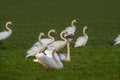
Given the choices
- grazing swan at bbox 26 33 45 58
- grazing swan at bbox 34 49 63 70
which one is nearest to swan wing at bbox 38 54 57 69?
grazing swan at bbox 34 49 63 70

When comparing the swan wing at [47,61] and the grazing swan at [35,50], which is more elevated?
the grazing swan at [35,50]

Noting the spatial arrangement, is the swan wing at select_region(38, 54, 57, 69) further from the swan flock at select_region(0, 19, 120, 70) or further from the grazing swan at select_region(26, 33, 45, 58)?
the grazing swan at select_region(26, 33, 45, 58)

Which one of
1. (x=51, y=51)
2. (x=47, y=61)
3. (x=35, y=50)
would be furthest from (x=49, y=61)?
(x=35, y=50)

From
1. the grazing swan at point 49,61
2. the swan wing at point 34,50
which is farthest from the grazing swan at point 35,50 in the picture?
the grazing swan at point 49,61

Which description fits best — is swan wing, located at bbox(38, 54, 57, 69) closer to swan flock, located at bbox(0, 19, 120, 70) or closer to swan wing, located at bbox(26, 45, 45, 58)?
swan flock, located at bbox(0, 19, 120, 70)

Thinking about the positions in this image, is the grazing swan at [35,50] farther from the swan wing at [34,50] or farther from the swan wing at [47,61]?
the swan wing at [47,61]

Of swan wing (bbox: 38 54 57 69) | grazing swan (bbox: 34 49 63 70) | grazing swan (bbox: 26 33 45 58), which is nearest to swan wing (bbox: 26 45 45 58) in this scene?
grazing swan (bbox: 26 33 45 58)

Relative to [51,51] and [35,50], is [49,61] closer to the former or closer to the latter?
[51,51]

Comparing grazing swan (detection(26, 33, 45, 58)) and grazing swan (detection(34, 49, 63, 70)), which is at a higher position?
grazing swan (detection(26, 33, 45, 58))

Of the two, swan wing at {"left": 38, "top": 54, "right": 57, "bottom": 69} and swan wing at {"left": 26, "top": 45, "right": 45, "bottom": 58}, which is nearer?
swan wing at {"left": 38, "top": 54, "right": 57, "bottom": 69}

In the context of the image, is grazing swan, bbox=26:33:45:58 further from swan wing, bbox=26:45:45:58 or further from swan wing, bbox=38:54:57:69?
swan wing, bbox=38:54:57:69

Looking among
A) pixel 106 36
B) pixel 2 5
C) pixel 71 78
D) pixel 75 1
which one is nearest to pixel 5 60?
pixel 71 78

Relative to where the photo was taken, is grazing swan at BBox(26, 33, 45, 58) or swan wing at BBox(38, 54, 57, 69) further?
grazing swan at BBox(26, 33, 45, 58)

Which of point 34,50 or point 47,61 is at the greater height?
point 34,50
